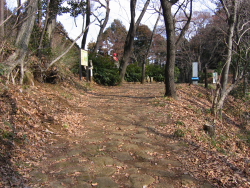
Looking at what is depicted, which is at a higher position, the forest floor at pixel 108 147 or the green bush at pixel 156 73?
the green bush at pixel 156 73

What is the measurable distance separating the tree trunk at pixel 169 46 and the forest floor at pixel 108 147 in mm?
1286

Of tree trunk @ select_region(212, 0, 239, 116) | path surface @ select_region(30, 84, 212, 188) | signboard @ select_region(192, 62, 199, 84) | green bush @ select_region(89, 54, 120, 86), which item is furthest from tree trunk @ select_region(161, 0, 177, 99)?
green bush @ select_region(89, 54, 120, 86)

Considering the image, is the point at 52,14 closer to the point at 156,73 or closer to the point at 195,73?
the point at 195,73

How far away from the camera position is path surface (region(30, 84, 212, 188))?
4.18m

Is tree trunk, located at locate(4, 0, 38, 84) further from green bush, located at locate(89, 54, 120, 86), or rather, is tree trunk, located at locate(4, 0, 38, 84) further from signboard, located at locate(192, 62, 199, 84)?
signboard, located at locate(192, 62, 199, 84)

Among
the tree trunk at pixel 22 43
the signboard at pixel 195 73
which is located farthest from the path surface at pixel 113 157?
the signboard at pixel 195 73

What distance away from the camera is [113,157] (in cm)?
512

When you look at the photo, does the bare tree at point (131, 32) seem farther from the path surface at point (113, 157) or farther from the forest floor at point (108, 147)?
the path surface at point (113, 157)

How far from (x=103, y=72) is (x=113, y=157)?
11.9 meters

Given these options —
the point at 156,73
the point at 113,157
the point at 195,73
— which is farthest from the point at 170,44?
the point at 156,73

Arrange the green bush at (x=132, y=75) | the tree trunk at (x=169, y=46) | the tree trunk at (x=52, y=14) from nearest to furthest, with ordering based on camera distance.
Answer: the tree trunk at (x=169, y=46) < the tree trunk at (x=52, y=14) < the green bush at (x=132, y=75)

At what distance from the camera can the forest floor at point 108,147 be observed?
425 centimetres

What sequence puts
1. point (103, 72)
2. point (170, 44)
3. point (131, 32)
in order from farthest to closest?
1. point (131, 32)
2. point (103, 72)
3. point (170, 44)

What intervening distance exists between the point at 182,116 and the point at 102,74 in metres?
8.97
